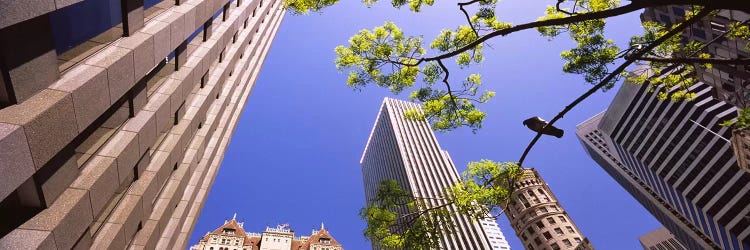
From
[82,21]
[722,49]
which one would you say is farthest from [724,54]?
[82,21]

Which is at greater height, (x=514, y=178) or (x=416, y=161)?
(x=416, y=161)

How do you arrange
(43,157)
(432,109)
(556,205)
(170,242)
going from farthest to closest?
(556,205) → (170,242) → (432,109) → (43,157)

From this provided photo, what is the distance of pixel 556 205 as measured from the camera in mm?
71438

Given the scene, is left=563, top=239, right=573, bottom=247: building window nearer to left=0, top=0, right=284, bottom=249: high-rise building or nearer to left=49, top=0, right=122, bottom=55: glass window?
left=0, top=0, right=284, bottom=249: high-rise building

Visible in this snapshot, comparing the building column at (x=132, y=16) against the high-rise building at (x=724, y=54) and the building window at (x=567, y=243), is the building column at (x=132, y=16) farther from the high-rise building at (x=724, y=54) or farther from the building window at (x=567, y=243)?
the building window at (x=567, y=243)

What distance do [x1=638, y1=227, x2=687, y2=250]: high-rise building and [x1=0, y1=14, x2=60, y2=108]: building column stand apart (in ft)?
519

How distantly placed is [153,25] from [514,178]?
33.9ft

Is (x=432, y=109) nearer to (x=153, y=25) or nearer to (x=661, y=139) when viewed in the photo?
(x=153, y=25)

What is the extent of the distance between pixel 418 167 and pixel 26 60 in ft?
294

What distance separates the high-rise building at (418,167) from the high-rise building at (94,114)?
63029 mm

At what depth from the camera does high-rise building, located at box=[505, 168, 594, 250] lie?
65.5 metres

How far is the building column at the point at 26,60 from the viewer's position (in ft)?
17.1

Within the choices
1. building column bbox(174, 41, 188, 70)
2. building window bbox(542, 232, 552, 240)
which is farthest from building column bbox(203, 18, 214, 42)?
building window bbox(542, 232, 552, 240)

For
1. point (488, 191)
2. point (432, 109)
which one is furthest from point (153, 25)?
point (488, 191)
